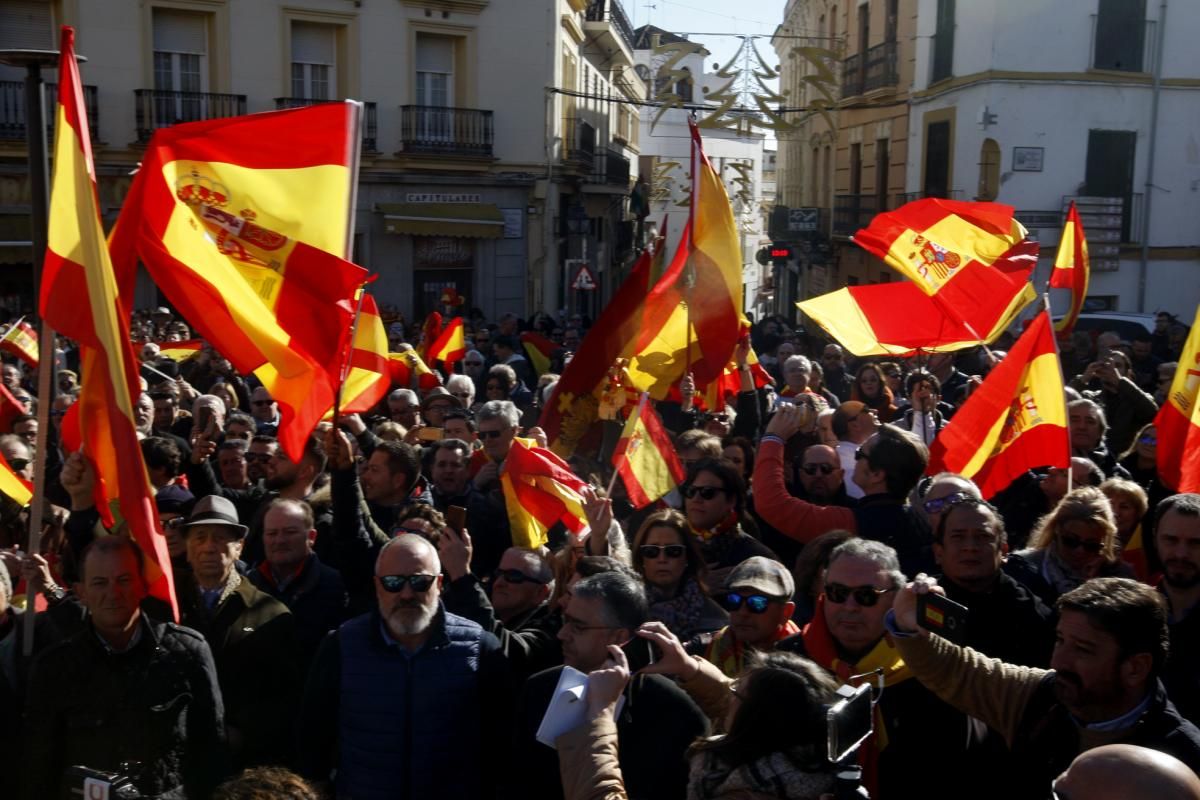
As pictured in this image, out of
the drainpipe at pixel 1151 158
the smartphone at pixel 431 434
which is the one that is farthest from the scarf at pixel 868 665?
the drainpipe at pixel 1151 158

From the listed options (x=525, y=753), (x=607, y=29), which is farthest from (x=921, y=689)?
(x=607, y=29)

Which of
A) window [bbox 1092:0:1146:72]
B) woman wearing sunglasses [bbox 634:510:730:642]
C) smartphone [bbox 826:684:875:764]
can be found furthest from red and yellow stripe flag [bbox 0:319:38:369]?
window [bbox 1092:0:1146:72]

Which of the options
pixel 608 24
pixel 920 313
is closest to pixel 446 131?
pixel 608 24

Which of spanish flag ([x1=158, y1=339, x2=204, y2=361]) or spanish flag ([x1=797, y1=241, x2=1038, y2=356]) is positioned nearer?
spanish flag ([x1=797, y1=241, x2=1038, y2=356])

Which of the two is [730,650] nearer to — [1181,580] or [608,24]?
[1181,580]

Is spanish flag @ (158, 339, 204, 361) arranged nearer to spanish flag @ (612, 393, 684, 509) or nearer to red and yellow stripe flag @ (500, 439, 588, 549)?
spanish flag @ (612, 393, 684, 509)

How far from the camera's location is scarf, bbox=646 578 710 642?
14.6ft

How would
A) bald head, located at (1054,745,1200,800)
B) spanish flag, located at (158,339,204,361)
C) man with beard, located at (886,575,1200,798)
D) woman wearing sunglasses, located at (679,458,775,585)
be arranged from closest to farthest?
1. bald head, located at (1054,745,1200,800)
2. man with beard, located at (886,575,1200,798)
3. woman wearing sunglasses, located at (679,458,775,585)
4. spanish flag, located at (158,339,204,361)

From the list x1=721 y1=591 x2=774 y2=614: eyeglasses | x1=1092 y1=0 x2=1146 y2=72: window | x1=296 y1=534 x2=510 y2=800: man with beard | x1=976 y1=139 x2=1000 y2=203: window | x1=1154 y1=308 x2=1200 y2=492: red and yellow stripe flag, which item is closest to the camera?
x1=296 y1=534 x2=510 y2=800: man with beard

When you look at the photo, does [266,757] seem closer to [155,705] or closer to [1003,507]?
[155,705]

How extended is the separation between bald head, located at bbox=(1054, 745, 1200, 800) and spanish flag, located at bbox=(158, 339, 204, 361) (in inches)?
406

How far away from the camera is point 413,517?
478 centimetres

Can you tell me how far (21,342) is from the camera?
9867mm

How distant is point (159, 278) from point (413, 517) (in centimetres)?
129
